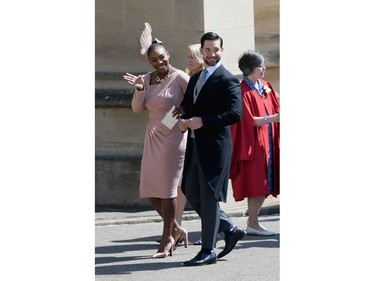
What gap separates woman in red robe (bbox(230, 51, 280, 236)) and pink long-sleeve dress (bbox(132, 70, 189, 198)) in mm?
1271

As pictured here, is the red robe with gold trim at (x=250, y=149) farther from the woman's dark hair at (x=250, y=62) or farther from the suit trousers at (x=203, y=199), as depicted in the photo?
the suit trousers at (x=203, y=199)

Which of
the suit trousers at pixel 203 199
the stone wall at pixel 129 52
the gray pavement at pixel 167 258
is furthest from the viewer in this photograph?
the stone wall at pixel 129 52

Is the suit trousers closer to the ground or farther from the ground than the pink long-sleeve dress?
closer to the ground

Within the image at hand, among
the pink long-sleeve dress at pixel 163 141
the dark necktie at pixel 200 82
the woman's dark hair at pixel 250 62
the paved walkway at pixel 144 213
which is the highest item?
the woman's dark hair at pixel 250 62

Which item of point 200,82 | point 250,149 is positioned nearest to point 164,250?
point 200,82

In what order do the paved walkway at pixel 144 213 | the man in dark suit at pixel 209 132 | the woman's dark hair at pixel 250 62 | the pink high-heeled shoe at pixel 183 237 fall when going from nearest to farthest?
the man in dark suit at pixel 209 132 < the pink high-heeled shoe at pixel 183 237 < the woman's dark hair at pixel 250 62 < the paved walkway at pixel 144 213

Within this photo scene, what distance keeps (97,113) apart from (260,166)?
231 cm

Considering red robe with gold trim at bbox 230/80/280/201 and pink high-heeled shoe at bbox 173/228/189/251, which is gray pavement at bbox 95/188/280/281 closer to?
pink high-heeled shoe at bbox 173/228/189/251

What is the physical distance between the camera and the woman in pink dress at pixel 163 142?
401 inches

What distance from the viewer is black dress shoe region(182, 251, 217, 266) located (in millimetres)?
9680

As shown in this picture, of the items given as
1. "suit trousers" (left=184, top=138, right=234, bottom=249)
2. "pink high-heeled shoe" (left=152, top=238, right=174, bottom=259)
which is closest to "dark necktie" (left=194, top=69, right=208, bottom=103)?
"suit trousers" (left=184, top=138, right=234, bottom=249)

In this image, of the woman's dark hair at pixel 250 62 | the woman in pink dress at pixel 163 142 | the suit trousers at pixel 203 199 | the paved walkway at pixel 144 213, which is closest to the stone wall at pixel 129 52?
the paved walkway at pixel 144 213

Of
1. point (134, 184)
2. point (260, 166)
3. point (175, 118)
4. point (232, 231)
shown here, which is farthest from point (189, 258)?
point (134, 184)

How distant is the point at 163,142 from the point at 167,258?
33.8 inches
